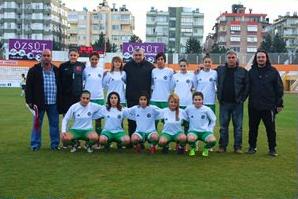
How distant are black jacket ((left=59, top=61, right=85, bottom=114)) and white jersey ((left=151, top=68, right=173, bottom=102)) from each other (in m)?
1.28

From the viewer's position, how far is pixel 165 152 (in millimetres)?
8820

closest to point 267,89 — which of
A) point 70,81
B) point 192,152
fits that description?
point 192,152

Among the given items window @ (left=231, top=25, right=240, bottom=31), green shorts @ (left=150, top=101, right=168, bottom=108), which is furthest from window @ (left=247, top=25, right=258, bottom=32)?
green shorts @ (left=150, top=101, right=168, bottom=108)

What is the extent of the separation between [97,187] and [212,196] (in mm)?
1363

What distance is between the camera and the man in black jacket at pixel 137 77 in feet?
29.9

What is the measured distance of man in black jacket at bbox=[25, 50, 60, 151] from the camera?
9000mm

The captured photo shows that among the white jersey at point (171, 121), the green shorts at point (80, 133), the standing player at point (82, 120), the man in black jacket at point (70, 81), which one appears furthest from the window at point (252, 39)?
the green shorts at point (80, 133)

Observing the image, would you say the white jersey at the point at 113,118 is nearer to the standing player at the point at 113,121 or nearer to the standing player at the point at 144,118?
the standing player at the point at 113,121

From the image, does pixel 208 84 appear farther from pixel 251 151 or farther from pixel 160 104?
pixel 251 151

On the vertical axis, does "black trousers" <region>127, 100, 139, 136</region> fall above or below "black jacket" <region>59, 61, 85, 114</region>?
below

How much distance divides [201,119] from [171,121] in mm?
507

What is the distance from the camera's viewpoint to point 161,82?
9.09 meters

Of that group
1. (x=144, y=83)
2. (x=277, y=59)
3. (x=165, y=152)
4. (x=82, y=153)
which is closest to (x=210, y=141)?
(x=165, y=152)

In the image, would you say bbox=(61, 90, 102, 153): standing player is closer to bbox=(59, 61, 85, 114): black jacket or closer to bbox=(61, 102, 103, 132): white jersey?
bbox=(61, 102, 103, 132): white jersey
